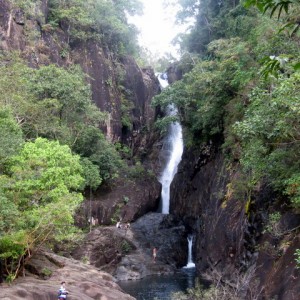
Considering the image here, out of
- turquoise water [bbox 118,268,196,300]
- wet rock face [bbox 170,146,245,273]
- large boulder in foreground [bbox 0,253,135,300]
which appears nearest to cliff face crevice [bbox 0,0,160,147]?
wet rock face [bbox 170,146,245,273]

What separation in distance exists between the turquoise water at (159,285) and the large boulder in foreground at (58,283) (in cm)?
380

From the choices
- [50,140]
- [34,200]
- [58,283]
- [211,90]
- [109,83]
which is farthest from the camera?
[109,83]

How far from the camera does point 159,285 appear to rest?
74.0 feet

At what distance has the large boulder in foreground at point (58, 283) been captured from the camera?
12.7 m

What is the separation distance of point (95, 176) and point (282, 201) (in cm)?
1448

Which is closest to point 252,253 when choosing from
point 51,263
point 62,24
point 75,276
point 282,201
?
point 282,201

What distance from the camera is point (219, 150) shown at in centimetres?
2633

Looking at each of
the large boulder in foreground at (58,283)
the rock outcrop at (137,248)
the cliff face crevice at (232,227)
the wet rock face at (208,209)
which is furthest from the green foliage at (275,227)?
the rock outcrop at (137,248)

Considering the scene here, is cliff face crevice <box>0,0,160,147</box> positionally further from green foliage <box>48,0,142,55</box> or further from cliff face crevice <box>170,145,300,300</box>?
cliff face crevice <box>170,145,300,300</box>

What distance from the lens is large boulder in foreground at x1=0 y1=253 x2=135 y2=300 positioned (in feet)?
41.8

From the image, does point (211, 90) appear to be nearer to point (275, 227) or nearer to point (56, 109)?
point (56, 109)

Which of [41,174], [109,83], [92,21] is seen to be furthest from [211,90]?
[92,21]

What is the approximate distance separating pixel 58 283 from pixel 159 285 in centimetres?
938

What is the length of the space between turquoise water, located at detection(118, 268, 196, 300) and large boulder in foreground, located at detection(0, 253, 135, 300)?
380 centimetres
